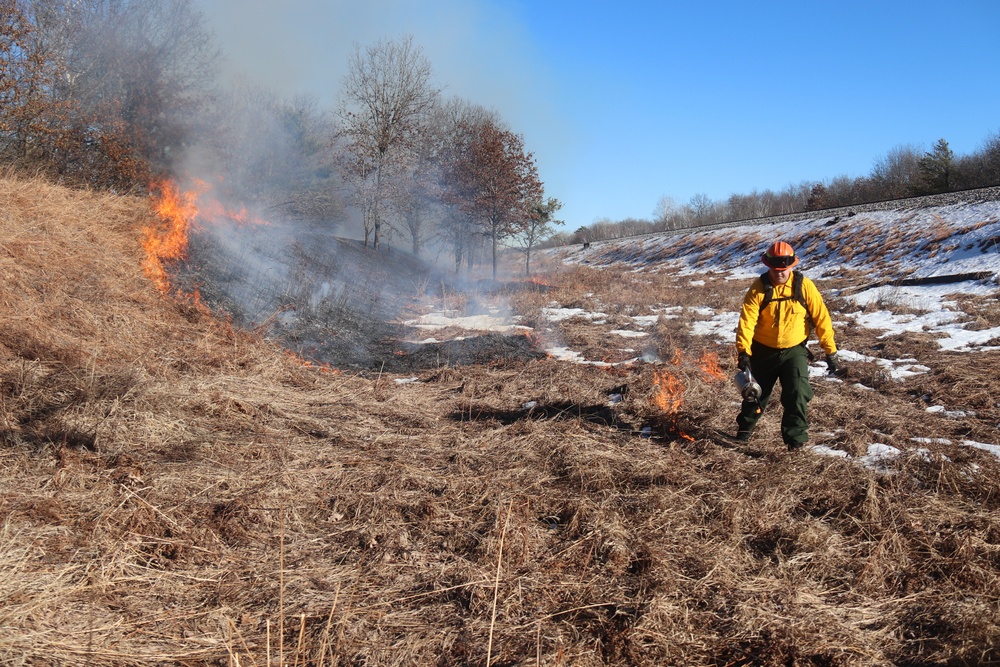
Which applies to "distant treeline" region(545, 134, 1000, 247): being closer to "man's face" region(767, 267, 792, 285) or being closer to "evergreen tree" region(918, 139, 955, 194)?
"evergreen tree" region(918, 139, 955, 194)

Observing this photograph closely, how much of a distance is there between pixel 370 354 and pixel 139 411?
186 inches

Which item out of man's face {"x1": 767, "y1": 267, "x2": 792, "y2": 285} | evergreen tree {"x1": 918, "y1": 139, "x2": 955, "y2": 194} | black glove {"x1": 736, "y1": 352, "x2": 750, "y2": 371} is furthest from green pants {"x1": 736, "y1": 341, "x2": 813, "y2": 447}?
evergreen tree {"x1": 918, "y1": 139, "x2": 955, "y2": 194}

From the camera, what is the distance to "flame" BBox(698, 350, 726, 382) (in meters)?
6.78

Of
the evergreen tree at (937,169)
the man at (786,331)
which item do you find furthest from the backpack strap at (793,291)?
the evergreen tree at (937,169)

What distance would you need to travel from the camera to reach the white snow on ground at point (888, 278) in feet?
25.9

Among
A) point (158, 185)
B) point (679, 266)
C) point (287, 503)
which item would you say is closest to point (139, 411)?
point (287, 503)

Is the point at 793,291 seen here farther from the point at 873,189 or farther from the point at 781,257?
the point at 873,189

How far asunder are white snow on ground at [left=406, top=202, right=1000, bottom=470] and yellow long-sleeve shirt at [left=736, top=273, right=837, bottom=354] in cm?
94

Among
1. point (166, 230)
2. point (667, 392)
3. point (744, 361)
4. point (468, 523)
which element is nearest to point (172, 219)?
point (166, 230)

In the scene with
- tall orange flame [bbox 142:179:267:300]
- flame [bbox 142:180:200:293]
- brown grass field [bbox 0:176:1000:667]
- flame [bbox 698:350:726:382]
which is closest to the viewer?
brown grass field [bbox 0:176:1000:667]

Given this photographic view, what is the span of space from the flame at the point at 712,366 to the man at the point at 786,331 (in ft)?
7.59

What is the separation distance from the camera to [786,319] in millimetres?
4312

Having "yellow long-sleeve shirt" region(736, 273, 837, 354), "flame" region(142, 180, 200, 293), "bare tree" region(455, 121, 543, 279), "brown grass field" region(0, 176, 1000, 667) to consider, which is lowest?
"brown grass field" region(0, 176, 1000, 667)

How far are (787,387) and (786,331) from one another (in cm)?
45
